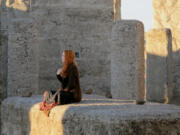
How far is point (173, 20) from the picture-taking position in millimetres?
6652

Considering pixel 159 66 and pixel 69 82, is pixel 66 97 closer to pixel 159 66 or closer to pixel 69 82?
pixel 69 82

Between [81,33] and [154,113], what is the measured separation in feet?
19.0

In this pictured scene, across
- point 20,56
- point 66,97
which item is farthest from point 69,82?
point 20,56

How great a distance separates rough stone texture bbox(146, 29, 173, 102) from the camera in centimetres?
653

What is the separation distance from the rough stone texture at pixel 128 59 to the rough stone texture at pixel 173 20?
55 cm

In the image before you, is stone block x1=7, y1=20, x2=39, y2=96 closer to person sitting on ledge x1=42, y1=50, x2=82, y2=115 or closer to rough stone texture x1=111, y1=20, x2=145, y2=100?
rough stone texture x1=111, y1=20, x2=145, y2=100

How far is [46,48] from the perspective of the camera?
31.9 feet

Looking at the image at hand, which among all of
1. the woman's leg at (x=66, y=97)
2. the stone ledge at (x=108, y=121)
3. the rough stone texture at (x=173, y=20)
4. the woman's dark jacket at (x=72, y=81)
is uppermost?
the rough stone texture at (x=173, y=20)

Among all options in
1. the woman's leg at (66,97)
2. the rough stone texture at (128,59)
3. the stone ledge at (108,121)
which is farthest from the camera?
the rough stone texture at (128,59)

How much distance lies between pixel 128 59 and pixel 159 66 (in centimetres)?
76

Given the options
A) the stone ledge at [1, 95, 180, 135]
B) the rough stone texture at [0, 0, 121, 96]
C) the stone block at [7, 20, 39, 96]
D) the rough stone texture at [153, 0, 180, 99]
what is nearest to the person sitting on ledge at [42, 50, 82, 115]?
the stone ledge at [1, 95, 180, 135]

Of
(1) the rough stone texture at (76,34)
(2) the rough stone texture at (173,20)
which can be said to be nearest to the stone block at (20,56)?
(1) the rough stone texture at (76,34)

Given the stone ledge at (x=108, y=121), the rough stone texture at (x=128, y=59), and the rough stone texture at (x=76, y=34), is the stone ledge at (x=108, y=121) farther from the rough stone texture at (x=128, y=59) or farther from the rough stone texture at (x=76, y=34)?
the rough stone texture at (x=76, y=34)

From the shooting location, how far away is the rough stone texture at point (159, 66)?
6534 mm
